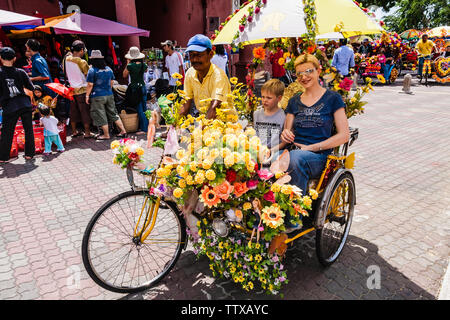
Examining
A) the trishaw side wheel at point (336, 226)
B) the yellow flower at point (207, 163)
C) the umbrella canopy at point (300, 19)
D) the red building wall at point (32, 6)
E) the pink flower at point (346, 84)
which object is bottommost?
the trishaw side wheel at point (336, 226)

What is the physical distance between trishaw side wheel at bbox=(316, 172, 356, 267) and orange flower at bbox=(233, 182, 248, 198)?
94 centimetres

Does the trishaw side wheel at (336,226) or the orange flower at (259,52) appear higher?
the orange flower at (259,52)

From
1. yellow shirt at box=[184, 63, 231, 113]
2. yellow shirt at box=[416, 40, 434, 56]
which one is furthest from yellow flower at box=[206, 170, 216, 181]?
yellow shirt at box=[416, 40, 434, 56]

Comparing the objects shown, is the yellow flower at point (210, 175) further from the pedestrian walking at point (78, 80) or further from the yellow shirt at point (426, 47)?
the yellow shirt at point (426, 47)

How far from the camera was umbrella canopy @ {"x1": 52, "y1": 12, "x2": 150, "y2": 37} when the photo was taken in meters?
8.70

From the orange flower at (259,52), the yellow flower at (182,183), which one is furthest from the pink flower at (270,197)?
the orange flower at (259,52)

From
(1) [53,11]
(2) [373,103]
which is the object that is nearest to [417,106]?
(2) [373,103]

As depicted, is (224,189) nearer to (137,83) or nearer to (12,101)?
(12,101)

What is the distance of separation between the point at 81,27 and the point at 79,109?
3.00m

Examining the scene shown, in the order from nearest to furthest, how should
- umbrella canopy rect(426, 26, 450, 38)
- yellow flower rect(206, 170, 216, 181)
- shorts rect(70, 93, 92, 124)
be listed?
yellow flower rect(206, 170, 216, 181) → shorts rect(70, 93, 92, 124) → umbrella canopy rect(426, 26, 450, 38)

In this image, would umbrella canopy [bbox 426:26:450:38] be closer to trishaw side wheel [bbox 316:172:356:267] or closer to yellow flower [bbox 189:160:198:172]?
trishaw side wheel [bbox 316:172:356:267]

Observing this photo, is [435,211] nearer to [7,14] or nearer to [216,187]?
[216,187]

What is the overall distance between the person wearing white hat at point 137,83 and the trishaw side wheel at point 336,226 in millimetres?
6097

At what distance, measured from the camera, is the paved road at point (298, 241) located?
287cm
